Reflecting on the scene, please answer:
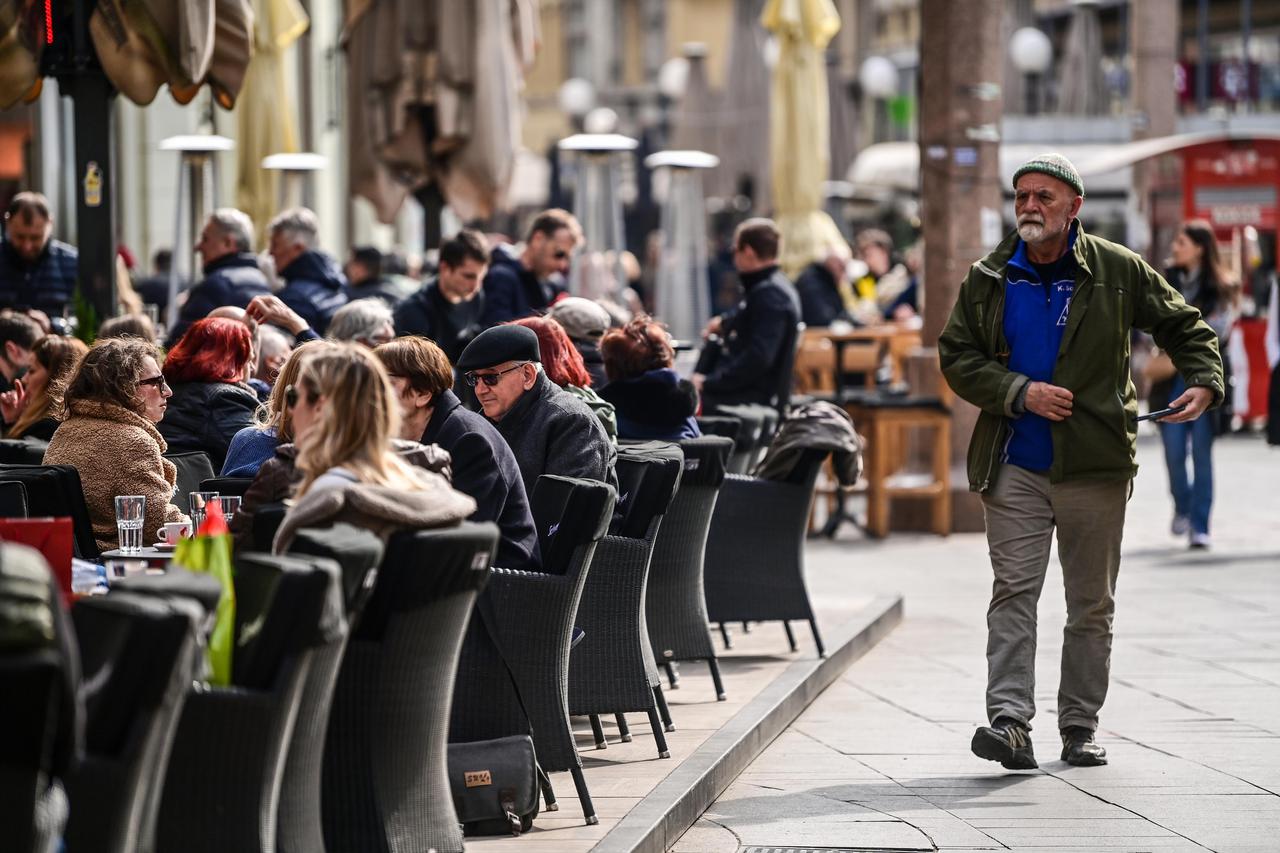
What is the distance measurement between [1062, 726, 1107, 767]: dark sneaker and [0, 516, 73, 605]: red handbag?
3.56 metres

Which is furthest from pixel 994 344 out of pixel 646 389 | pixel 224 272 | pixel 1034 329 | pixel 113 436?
pixel 224 272

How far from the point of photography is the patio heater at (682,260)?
19094 mm

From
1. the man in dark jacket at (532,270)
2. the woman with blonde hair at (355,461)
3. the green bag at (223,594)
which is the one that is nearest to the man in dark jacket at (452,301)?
the man in dark jacket at (532,270)

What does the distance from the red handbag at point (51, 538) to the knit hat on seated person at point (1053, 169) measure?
132 inches

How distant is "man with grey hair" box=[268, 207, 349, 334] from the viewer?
12.2 m

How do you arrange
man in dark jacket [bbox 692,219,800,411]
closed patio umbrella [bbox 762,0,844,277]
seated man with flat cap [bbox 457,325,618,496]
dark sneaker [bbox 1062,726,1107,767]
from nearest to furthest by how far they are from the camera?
seated man with flat cap [bbox 457,325,618,496] < dark sneaker [bbox 1062,726,1107,767] < man in dark jacket [bbox 692,219,800,411] < closed patio umbrella [bbox 762,0,844,277]

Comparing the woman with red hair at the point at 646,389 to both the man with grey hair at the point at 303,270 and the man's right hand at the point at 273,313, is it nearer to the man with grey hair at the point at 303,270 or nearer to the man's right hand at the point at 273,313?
the man's right hand at the point at 273,313

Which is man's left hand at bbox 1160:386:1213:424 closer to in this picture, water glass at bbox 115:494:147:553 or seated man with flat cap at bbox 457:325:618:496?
seated man with flat cap at bbox 457:325:618:496

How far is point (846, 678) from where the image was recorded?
971 centimetres

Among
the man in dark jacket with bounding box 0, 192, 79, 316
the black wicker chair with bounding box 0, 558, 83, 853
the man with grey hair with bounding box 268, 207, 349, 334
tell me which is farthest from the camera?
the man with grey hair with bounding box 268, 207, 349, 334

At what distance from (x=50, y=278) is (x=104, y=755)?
8.34 meters

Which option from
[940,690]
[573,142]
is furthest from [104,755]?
[573,142]

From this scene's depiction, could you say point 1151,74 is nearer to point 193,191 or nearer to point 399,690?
point 193,191

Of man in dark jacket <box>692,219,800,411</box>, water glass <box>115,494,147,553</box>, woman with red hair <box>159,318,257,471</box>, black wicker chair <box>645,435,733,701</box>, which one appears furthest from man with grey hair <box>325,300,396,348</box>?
water glass <box>115,494,147,553</box>
